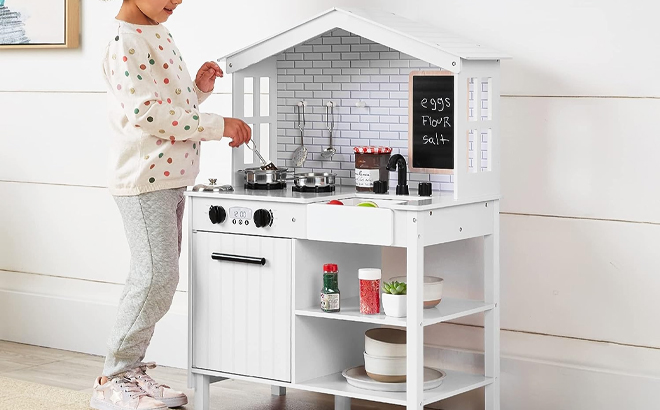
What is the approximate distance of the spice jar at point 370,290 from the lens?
2.47 metres

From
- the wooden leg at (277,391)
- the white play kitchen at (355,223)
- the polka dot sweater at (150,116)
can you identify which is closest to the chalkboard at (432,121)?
Result: the white play kitchen at (355,223)

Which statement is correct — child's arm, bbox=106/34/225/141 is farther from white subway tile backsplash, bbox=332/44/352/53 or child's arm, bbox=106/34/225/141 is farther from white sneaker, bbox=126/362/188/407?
white sneaker, bbox=126/362/188/407

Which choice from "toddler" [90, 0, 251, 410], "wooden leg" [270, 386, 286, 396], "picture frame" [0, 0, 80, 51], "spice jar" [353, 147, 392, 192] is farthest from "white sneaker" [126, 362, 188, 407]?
"picture frame" [0, 0, 80, 51]

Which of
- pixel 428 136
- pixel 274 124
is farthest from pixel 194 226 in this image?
pixel 428 136

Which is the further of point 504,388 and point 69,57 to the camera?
point 69,57

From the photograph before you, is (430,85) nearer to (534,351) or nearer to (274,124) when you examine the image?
(274,124)

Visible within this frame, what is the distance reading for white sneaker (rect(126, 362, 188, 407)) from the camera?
9.29 feet

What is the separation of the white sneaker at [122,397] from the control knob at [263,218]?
0.63 meters

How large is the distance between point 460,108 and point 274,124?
784mm

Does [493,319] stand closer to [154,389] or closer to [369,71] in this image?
[369,71]

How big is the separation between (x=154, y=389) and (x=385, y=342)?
0.71 m

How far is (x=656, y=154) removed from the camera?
2.55 metres

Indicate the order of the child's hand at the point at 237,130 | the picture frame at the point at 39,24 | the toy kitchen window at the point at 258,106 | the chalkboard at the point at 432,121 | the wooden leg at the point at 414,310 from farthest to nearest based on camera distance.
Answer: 1. the picture frame at the point at 39,24
2. the toy kitchen window at the point at 258,106
3. the chalkboard at the point at 432,121
4. the child's hand at the point at 237,130
5. the wooden leg at the point at 414,310

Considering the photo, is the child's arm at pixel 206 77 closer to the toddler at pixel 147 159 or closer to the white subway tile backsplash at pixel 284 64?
the toddler at pixel 147 159
